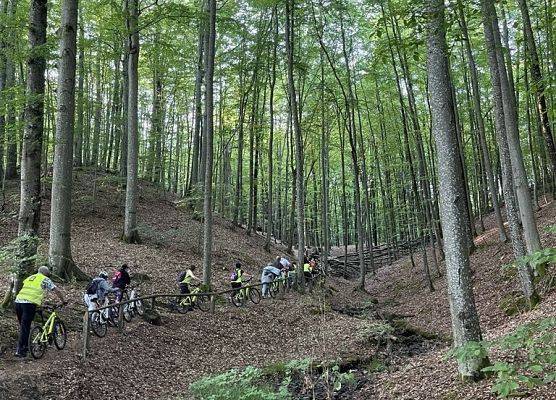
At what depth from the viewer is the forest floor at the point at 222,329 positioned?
764 cm

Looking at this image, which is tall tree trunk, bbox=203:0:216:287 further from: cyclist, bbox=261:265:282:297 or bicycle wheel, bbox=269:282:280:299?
bicycle wheel, bbox=269:282:280:299

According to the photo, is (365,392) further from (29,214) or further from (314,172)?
(314,172)

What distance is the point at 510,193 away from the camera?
1067cm

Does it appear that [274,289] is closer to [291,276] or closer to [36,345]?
[291,276]

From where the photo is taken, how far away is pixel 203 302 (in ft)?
45.2

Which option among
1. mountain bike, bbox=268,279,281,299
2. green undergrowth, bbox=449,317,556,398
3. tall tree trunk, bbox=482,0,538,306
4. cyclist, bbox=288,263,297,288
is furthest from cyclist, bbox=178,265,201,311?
green undergrowth, bbox=449,317,556,398

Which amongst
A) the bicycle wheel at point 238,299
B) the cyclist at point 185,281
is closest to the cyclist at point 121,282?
the cyclist at point 185,281

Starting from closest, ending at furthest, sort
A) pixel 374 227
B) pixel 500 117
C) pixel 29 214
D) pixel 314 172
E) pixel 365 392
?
pixel 365 392, pixel 29 214, pixel 500 117, pixel 314 172, pixel 374 227

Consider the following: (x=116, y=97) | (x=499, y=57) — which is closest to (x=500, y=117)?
(x=499, y=57)

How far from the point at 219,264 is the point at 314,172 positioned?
18.1m

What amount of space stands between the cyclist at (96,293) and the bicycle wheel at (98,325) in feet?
0.64

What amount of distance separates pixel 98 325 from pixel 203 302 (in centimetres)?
434

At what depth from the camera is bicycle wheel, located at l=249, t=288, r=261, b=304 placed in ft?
49.8

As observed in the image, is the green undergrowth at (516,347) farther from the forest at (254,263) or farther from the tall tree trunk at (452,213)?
the tall tree trunk at (452,213)
